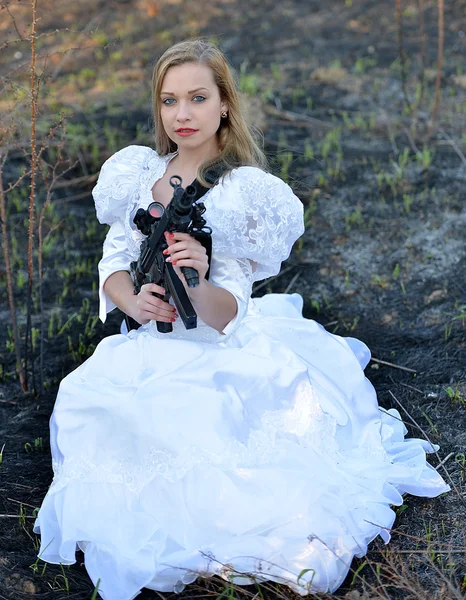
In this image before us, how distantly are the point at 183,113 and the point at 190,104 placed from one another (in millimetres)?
52

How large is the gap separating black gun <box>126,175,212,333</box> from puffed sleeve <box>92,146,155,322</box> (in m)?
0.28

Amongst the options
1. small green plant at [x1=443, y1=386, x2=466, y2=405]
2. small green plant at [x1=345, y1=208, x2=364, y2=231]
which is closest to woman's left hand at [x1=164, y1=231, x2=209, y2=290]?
small green plant at [x1=443, y1=386, x2=466, y2=405]

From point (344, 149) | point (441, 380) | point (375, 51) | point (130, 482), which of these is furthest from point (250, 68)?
point (130, 482)

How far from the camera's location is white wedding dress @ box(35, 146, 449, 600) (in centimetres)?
258

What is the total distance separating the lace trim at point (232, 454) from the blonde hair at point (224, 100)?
86 centimetres

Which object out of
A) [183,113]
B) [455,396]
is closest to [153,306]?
[183,113]

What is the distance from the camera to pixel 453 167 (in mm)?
5375

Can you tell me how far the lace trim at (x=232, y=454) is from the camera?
2686 millimetres

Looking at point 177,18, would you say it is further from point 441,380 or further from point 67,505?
point 67,505

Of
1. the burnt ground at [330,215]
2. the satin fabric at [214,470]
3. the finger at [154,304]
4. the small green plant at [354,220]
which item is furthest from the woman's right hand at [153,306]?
the small green plant at [354,220]

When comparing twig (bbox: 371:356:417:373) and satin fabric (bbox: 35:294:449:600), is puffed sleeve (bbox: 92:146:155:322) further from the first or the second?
twig (bbox: 371:356:417:373)

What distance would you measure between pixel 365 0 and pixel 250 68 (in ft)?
6.11

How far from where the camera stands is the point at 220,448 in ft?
8.86

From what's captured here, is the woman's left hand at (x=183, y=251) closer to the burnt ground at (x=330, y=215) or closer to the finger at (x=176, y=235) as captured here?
the finger at (x=176, y=235)
